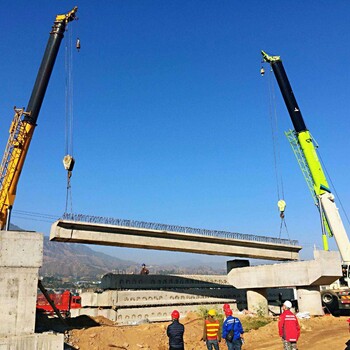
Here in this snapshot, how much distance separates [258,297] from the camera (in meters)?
33.2

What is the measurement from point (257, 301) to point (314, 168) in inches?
509

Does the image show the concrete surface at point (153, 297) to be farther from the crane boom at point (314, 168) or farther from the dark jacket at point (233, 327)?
the dark jacket at point (233, 327)

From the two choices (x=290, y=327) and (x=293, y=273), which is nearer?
(x=290, y=327)

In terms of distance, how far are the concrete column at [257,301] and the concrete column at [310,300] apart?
3688 millimetres

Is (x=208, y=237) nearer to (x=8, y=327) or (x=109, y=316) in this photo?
(x=109, y=316)

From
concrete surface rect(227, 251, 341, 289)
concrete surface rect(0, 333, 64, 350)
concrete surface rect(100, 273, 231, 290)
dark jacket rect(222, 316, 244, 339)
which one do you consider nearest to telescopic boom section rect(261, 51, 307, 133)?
concrete surface rect(227, 251, 341, 289)

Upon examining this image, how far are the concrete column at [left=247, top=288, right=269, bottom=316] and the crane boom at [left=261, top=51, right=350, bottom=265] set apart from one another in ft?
23.2

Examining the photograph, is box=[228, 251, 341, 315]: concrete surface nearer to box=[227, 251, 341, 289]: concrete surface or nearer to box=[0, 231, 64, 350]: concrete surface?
box=[227, 251, 341, 289]: concrete surface

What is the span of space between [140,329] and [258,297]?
15358mm

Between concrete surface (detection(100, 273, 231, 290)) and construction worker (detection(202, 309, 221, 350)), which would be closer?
construction worker (detection(202, 309, 221, 350))

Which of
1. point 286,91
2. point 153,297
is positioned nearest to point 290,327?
point 153,297

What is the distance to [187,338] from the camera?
20703 millimetres

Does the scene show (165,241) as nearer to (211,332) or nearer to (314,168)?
(314,168)

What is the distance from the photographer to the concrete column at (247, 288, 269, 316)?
32625 mm
